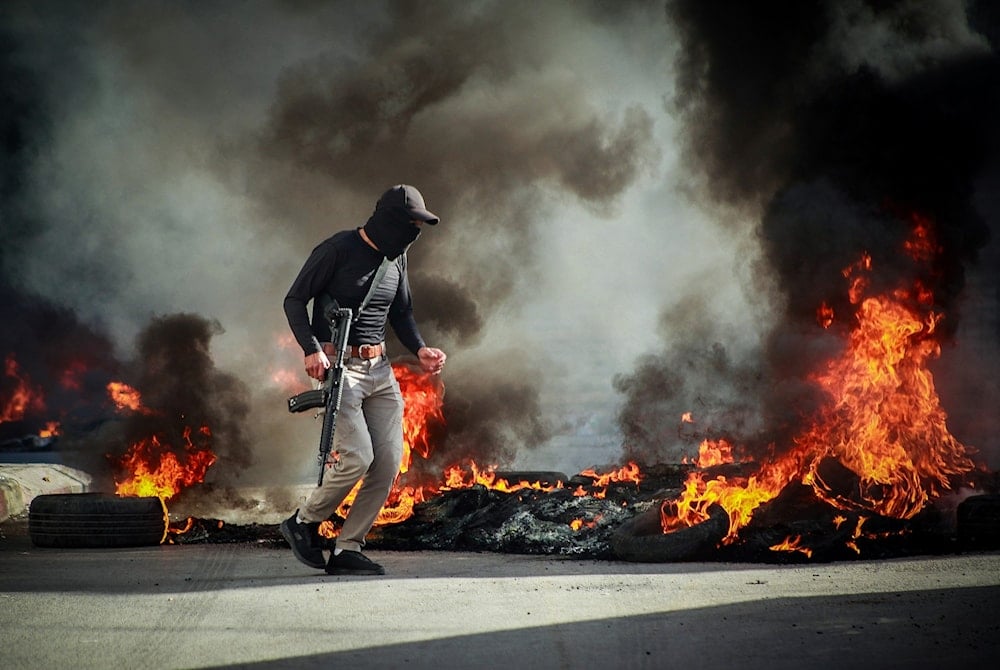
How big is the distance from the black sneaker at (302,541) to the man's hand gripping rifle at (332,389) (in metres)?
0.32

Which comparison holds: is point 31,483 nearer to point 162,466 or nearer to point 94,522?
point 162,466

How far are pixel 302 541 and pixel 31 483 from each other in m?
6.97

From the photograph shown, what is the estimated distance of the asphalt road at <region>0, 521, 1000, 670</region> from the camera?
12.7ft

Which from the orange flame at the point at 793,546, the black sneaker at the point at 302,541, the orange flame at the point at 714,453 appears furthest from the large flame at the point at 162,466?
the orange flame at the point at 793,546

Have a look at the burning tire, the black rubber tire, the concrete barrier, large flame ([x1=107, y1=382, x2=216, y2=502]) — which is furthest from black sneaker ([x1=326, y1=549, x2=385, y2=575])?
the concrete barrier

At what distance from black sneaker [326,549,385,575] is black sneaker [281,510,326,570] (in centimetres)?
7

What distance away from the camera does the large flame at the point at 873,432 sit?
27.2 ft

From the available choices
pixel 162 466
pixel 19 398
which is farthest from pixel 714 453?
pixel 19 398

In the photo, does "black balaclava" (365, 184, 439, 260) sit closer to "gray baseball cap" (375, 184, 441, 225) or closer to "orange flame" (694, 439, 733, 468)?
"gray baseball cap" (375, 184, 441, 225)

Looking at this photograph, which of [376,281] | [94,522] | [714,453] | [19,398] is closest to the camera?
[376,281]

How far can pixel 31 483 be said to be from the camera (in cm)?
1175

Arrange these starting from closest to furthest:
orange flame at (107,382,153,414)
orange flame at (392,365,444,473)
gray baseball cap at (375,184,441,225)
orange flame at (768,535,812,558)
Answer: gray baseball cap at (375,184,441,225) < orange flame at (768,535,812,558) < orange flame at (392,365,444,473) < orange flame at (107,382,153,414)

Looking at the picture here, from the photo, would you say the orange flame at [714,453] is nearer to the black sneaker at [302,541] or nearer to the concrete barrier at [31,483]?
the black sneaker at [302,541]


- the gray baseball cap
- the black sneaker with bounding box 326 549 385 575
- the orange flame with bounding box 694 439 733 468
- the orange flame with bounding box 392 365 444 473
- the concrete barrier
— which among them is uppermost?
the gray baseball cap
